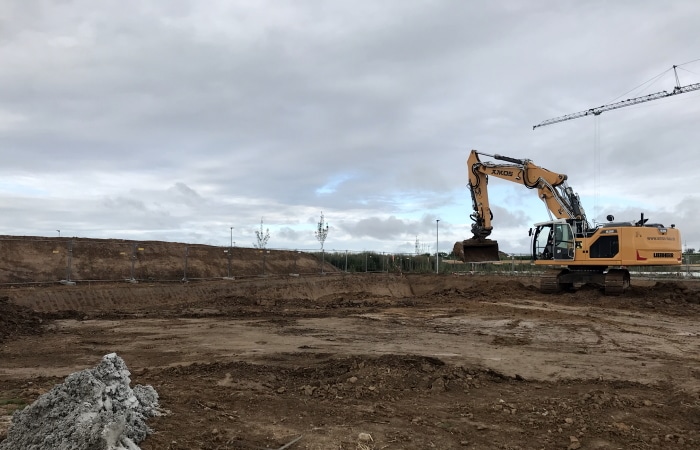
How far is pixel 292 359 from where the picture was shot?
963cm

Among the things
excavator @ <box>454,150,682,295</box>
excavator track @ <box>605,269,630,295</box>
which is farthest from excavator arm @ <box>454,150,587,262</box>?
excavator track @ <box>605,269,630,295</box>

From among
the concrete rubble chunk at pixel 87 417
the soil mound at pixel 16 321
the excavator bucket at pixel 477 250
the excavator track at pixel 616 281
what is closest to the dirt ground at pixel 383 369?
the soil mound at pixel 16 321

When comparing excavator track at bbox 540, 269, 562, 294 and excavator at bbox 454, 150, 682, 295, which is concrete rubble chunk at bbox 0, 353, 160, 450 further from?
excavator track at bbox 540, 269, 562, 294

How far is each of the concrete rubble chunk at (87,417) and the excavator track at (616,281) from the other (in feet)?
69.3

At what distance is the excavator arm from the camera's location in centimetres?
2369

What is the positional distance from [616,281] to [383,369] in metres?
17.5

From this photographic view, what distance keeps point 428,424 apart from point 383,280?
28.4 meters

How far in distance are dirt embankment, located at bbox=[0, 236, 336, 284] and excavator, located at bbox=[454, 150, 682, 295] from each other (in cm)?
1418

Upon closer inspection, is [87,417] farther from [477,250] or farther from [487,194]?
[487,194]

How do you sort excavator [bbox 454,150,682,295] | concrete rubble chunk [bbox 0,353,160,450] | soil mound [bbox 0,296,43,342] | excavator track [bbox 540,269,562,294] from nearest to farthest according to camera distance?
concrete rubble chunk [bbox 0,353,160,450] → soil mound [bbox 0,296,43,342] → excavator [bbox 454,150,682,295] → excavator track [bbox 540,269,562,294]

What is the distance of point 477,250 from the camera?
77.9 feet

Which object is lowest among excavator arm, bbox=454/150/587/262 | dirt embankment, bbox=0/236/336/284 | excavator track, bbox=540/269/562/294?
excavator track, bbox=540/269/562/294

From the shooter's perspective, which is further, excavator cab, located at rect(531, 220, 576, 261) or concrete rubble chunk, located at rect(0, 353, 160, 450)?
excavator cab, located at rect(531, 220, 576, 261)

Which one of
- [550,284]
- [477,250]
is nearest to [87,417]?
[477,250]
